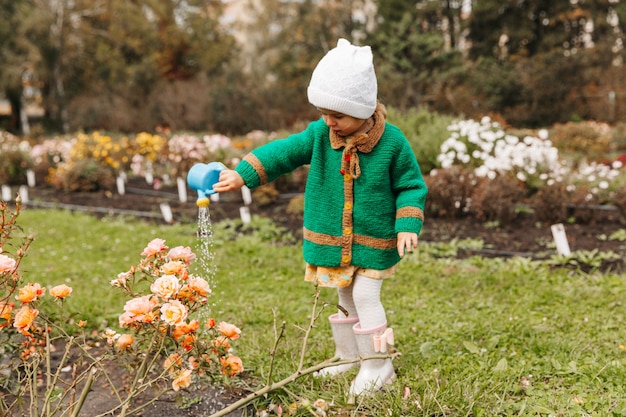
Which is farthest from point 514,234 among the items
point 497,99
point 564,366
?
point 497,99

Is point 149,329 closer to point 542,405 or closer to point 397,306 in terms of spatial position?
point 542,405

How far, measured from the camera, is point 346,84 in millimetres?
2268

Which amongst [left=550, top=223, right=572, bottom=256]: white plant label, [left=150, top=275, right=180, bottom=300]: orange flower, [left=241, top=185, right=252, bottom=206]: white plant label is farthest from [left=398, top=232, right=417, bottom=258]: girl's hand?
[left=241, top=185, right=252, bottom=206]: white plant label

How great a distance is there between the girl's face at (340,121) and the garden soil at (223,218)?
47.6 inches

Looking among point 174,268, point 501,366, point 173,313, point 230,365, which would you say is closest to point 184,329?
point 173,313

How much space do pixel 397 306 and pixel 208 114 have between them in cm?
1494

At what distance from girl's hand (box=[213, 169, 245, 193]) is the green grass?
21.7 inches

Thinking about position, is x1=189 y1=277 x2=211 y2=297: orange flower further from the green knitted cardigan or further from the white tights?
the white tights

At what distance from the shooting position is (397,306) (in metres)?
3.79

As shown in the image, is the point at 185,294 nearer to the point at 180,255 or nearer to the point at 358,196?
the point at 180,255

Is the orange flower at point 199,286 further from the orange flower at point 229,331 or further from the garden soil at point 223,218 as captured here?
the garden soil at point 223,218

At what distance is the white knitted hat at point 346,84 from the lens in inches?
89.6

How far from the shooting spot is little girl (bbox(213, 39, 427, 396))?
2.42 meters

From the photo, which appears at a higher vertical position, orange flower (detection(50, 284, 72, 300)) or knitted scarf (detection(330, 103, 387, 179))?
knitted scarf (detection(330, 103, 387, 179))
